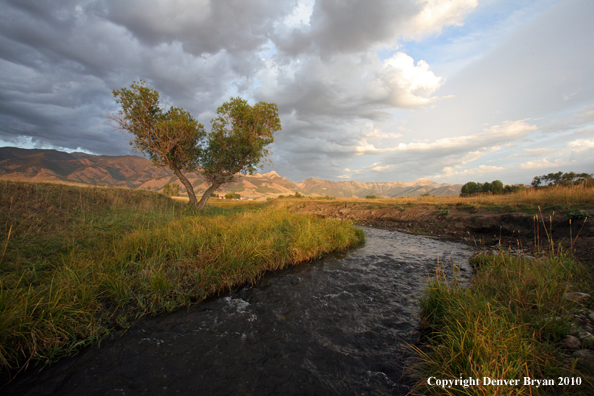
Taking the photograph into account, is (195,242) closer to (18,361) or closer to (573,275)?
(18,361)

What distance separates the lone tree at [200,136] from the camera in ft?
68.9

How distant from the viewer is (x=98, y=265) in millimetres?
6332

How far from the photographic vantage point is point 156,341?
15.3 ft

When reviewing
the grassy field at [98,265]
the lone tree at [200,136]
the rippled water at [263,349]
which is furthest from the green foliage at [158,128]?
the rippled water at [263,349]

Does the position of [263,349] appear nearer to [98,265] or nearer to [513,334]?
[513,334]

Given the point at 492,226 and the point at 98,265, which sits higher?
the point at 98,265

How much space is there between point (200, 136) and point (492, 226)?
1074 inches

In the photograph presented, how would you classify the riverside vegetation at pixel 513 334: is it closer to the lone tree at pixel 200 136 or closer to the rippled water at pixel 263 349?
the rippled water at pixel 263 349

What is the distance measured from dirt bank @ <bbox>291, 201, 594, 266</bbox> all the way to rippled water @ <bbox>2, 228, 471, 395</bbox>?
4.74 m

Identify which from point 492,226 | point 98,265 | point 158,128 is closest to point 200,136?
point 158,128

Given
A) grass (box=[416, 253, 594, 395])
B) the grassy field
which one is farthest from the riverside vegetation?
the grassy field

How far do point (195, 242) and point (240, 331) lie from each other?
443 cm

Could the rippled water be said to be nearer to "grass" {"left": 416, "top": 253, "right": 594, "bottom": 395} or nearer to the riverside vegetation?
the riverside vegetation

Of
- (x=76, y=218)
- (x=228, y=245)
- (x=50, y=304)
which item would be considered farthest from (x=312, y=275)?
(x=76, y=218)
